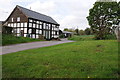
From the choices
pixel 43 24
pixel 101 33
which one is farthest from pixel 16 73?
pixel 43 24

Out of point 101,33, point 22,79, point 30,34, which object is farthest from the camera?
point 30,34

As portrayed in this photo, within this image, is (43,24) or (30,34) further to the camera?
(43,24)

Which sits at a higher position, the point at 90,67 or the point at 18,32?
the point at 18,32

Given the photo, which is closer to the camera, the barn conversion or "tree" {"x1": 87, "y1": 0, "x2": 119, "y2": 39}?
"tree" {"x1": 87, "y1": 0, "x2": 119, "y2": 39}

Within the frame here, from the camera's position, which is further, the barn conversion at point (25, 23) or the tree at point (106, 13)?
the barn conversion at point (25, 23)

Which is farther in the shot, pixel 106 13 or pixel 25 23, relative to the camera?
pixel 25 23

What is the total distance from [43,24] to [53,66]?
30.3 m

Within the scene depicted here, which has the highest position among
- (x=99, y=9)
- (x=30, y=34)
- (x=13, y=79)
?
(x=99, y=9)

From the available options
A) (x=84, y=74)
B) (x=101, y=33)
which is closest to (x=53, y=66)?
(x=84, y=74)

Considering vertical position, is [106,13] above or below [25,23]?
above

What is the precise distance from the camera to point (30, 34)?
2916cm

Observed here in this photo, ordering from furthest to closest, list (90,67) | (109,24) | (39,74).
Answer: (109,24) < (90,67) < (39,74)

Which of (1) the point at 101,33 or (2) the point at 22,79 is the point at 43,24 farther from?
(2) the point at 22,79

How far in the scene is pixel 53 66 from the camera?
4520 millimetres
